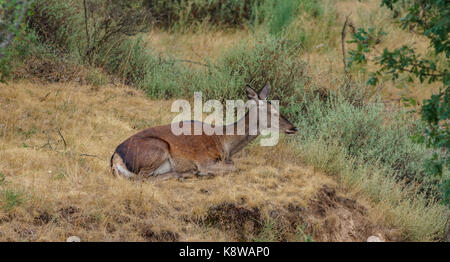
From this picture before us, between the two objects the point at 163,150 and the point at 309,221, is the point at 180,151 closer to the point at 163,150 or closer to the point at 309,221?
the point at 163,150

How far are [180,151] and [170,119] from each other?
211 centimetres

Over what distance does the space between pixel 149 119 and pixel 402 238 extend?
4.09 meters

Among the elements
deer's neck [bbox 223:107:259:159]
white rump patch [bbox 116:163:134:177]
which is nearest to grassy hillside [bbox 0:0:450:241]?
white rump patch [bbox 116:163:134:177]

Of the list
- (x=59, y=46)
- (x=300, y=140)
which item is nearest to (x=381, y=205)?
(x=300, y=140)

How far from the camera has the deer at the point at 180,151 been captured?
7328 mm

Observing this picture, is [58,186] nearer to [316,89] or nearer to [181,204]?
[181,204]

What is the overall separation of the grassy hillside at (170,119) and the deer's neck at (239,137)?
25cm

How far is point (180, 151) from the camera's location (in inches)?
302

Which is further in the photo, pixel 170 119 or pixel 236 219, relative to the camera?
pixel 170 119

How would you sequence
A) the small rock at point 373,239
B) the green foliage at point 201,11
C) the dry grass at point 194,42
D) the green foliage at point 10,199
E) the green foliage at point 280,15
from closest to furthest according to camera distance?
1. the green foliage at point 10,199
2. the small rock at point 373,239
3. the dry grass at point 194,42
4. the green foliage at point 280,15
5. the green foliage at point 201,11

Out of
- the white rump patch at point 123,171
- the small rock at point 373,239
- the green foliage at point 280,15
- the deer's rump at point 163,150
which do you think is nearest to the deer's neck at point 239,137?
the deer's rump at point 163,150

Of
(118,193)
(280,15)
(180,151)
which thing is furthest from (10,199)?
(280,15)

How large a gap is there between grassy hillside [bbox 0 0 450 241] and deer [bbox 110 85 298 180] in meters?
0.18

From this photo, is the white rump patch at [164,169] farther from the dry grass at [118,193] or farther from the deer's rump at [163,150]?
the dry grass at [118,193]
